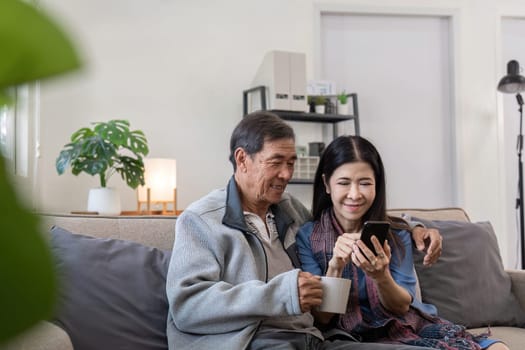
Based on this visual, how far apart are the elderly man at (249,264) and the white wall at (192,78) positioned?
8.54ft

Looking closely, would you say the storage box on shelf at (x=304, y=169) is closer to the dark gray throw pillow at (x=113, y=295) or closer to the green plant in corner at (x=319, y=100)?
the green plant in corner at (x=319, y=100)

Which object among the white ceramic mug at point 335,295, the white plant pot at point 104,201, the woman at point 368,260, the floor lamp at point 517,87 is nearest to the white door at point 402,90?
the floor lamp at point 517,87

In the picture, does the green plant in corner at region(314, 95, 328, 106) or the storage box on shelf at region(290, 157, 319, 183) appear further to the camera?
the green plant in corner at region(314, 95, 328, 106)

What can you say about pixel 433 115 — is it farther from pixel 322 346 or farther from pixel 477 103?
pixel 322 346

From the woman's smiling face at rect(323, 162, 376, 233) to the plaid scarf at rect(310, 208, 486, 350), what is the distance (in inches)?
3.8

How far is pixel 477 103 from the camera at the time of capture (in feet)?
16.3

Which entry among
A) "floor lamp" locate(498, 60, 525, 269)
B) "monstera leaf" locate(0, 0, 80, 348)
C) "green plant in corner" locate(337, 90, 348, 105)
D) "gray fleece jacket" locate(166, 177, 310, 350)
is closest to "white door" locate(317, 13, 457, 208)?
"green plant in corner" locate(337, 90, 348, 105)

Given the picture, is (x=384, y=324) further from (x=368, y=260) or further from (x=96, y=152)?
(x=96, y=152)

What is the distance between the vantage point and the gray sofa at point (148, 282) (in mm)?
1580

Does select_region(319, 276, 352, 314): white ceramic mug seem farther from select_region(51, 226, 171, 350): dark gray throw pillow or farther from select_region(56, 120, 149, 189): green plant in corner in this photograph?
select_region(56, 120, 149, 189): green plant in corner

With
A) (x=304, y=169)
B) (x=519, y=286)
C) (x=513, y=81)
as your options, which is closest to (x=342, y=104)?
(x=304, y=169)

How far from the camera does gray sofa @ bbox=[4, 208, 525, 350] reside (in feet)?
5.18

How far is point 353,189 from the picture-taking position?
6.15ft

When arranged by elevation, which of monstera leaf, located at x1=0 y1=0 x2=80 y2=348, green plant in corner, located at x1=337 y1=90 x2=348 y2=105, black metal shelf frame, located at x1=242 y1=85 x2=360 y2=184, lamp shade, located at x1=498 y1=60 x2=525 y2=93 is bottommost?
monstera leaf, located at x1=0 y1=0 x2=80 y2=348
